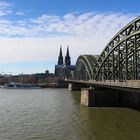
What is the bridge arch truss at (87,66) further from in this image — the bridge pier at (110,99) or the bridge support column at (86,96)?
the bridge pier at (110,99)

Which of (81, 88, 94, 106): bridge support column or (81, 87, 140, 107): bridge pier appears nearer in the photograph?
(81, 87, 140, 107): bridge pier

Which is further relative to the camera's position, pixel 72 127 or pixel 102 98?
pixel 102 98

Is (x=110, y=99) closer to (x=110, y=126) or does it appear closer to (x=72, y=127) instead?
(x=110, y=126)

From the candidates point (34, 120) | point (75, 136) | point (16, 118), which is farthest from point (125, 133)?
point (16, 118)

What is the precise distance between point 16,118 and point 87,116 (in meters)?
10.7

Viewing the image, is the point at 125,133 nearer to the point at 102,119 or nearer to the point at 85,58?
the point at 102,119

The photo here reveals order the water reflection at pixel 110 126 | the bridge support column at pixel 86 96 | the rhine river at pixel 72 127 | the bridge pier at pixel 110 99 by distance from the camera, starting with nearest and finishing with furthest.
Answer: the rhine river at pixel 72 127 < the water reflection at pixel 110 126 < the bridge pier at pixel 110 99 < the bridge support column at pixel 86 96

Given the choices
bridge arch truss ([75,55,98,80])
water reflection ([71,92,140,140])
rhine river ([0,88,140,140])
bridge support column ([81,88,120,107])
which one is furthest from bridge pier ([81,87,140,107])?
bridge arch truss ([75,55,98,80])

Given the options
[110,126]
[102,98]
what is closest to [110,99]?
[102,98]

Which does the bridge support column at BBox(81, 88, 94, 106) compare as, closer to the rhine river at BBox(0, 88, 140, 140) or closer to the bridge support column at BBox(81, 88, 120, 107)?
the bridge support column at BBox(81, 88, 120, 107)

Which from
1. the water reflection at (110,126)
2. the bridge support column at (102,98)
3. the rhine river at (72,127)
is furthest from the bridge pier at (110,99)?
the rhine river at (72,127)

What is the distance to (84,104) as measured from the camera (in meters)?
72.0

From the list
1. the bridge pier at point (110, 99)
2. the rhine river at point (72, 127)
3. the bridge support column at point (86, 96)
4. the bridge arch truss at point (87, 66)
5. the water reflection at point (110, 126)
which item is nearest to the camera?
the rhine river at point (72, 127)

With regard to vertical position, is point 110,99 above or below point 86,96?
below
